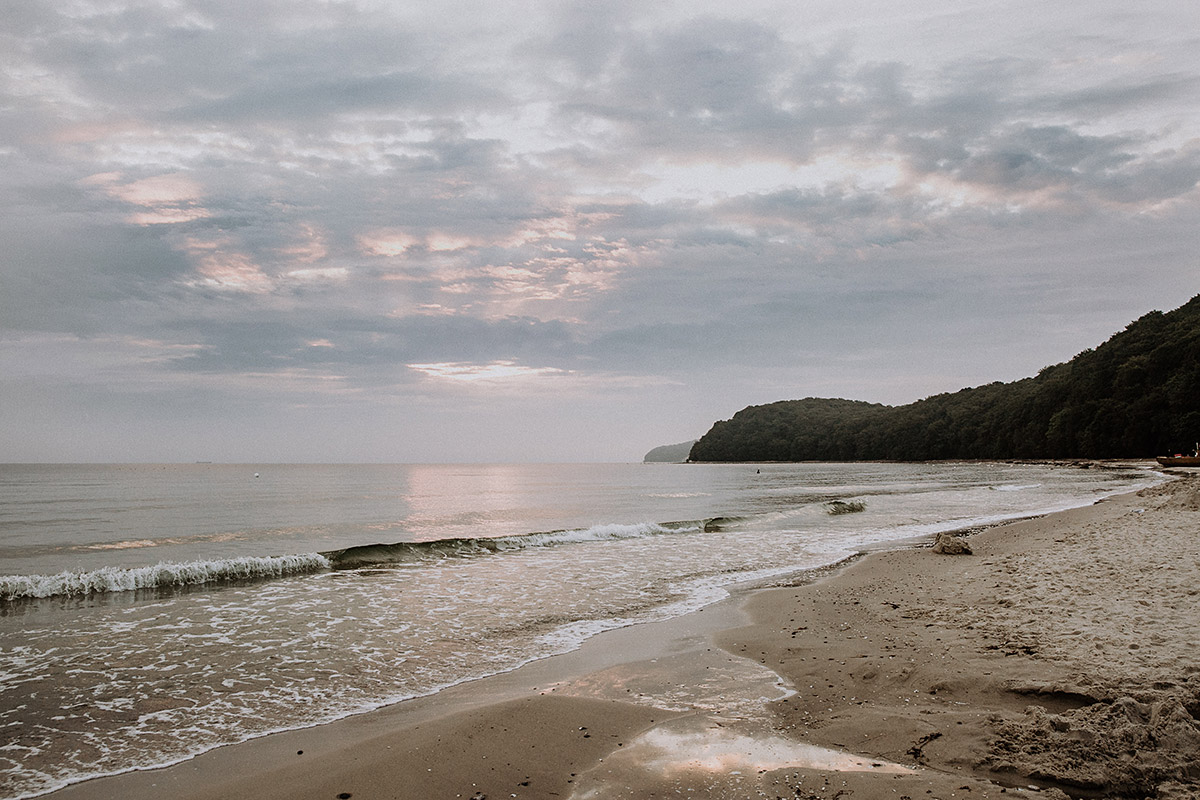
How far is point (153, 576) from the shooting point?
43.8ft

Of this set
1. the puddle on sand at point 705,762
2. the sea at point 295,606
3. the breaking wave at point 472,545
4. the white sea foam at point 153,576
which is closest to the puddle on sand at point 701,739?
the puddle on sand at point 705,762

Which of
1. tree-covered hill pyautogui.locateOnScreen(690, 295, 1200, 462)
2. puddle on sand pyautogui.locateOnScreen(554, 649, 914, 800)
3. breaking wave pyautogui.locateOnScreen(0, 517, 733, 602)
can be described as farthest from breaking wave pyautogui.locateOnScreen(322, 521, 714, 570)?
tree-covered hill pyautogui.locateOnScreen(690, 295, 1200, 462)

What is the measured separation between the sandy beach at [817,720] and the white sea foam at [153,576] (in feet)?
33.4

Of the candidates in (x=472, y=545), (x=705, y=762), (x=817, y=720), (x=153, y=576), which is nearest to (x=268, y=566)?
(x=153, y=576)

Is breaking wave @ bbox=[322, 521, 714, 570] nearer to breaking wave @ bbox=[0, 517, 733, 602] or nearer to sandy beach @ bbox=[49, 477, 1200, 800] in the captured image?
breaking wave @ bbox=[0, 517, 733, 602]

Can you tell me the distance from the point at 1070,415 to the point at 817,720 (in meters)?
112

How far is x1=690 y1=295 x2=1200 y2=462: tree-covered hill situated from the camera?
76.1m

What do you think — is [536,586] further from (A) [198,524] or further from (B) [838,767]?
(A) [198,524]

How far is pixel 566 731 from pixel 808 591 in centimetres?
717

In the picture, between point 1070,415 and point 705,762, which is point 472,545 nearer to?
point 705,762

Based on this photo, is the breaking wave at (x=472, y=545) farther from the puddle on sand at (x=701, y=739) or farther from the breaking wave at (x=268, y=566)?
the puddle on sand at (x=701, y=739)

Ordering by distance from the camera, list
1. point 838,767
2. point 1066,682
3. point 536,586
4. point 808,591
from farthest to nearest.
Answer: point 536,586 < point 808,591 < point 1066,682 < point 838,767

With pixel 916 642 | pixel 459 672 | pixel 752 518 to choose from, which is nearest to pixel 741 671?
pixel 916 642

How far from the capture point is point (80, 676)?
23.2 feet
